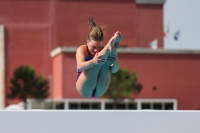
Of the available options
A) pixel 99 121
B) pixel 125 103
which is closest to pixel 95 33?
pixel 99 121

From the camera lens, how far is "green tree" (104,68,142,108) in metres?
41.3

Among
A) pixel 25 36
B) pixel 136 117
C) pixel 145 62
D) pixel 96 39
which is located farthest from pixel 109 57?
pixel 25 36

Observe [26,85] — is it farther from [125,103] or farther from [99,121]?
[99,121]

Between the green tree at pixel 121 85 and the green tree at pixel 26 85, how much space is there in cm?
556

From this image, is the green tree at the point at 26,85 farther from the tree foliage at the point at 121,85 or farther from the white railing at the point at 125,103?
the tree foliage at the point at 121,85

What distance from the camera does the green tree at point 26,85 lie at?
43.2m

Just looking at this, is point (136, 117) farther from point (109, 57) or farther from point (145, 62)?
point (145, 62)

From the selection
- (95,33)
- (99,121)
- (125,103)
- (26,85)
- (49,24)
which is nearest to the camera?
(99,121)

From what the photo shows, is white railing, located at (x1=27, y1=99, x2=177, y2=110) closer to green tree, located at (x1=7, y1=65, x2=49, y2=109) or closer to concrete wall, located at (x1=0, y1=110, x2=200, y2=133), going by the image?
green tree, located at (x1=7, y1=65, x2=49, y2=109)

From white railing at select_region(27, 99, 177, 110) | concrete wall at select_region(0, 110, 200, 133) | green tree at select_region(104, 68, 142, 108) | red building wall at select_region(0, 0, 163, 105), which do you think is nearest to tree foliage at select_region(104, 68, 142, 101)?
green tree at select_region(104, 68, 142, 108)

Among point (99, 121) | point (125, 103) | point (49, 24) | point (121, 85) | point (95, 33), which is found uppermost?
→ point (49, 24)

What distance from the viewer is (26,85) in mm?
43500

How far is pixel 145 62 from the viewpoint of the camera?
4284 centimetres

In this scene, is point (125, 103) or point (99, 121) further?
point (125, 103)
